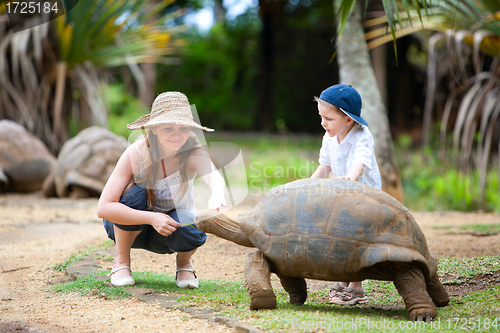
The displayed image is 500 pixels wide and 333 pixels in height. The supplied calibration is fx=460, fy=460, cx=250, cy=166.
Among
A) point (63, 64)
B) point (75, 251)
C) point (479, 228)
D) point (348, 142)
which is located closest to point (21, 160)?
point (63, 64)

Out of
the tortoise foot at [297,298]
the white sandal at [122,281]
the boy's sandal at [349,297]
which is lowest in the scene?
the boy's sandal at [349,297]

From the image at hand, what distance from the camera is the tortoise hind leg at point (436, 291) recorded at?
7.61 feet

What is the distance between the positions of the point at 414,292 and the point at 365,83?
3834 millimetres

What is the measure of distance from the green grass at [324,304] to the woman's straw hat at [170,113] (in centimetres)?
92

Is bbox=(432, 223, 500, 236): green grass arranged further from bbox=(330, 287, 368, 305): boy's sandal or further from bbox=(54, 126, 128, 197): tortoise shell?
bbox=(54, 126, 128, 197): tortoise shell

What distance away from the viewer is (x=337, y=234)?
2135 millimetres

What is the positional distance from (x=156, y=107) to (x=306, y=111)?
13158 millimetres

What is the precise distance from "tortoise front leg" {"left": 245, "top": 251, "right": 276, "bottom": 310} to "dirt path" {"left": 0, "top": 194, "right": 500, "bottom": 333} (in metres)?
0.25

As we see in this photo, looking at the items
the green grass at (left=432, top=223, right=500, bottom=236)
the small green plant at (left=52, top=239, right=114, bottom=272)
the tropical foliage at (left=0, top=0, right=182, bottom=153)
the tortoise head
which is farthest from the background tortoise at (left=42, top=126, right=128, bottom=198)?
the green grass at (left=432, top=223, right=500, bottom=236)

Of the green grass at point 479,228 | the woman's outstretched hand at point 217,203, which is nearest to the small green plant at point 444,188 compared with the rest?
the green grass at point 479,228

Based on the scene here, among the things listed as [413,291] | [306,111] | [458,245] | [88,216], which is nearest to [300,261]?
[413,291]

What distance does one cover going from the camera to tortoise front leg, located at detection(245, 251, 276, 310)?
2.21 metres

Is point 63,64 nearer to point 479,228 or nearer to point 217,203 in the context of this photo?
point 217,203

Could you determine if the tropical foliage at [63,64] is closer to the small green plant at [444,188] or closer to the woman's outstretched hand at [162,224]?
the small green plant at [444,188]
